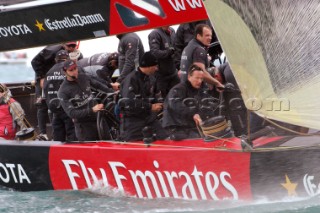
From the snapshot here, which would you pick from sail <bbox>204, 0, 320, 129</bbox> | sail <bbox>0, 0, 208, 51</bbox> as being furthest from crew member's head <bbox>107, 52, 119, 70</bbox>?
sail <bbox>204, 0, 320, 129</bbox>

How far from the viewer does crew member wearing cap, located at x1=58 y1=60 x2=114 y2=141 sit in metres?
8.39

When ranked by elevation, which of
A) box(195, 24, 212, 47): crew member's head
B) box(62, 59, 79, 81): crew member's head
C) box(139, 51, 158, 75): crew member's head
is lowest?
box(139, 51, 158, 75): crew member's head

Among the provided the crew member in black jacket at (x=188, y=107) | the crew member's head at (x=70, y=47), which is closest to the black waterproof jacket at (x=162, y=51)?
the crew member in black jacket at (x=188, y=107)

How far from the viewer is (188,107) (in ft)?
25.4

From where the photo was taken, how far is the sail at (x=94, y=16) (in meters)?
7.17

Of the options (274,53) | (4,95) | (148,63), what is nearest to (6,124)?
(4,95)

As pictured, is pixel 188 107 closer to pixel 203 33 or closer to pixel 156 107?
pixel 156 107

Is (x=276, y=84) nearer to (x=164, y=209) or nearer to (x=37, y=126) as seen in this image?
(x=164, y=209)

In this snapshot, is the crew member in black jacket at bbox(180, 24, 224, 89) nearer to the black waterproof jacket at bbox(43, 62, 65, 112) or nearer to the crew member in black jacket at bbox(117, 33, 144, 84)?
the crew member in black jacket at bbox(117, 33, 144, 84)

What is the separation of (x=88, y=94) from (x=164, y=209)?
1.68 m

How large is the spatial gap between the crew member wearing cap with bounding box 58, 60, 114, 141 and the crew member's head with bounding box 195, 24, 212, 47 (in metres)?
1.17

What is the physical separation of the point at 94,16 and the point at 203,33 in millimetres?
1421

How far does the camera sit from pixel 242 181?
7.22m

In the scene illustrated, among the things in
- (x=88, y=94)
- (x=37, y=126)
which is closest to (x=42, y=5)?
(x=88, y=94)
